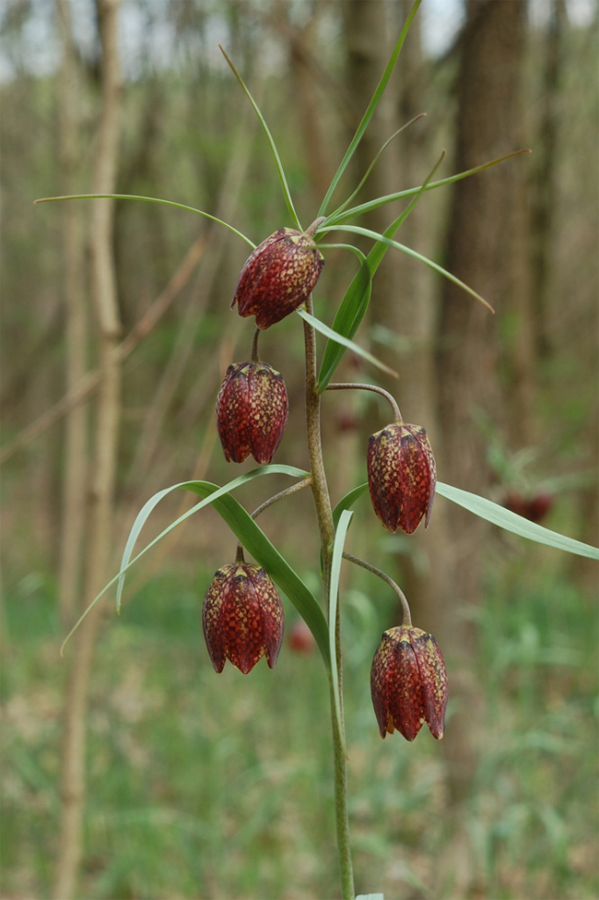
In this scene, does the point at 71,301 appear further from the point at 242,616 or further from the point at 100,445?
the point at 242,616

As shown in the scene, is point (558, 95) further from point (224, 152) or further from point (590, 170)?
point (224, 152)

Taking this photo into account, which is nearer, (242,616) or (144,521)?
(144,521)

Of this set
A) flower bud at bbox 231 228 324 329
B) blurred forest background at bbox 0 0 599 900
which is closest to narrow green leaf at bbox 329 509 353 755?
flower bud at bbox 231 228 324 329

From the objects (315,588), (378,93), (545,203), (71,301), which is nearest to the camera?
(378,93)

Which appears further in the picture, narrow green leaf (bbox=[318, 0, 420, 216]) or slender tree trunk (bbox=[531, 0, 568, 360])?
slender tree trunk (bbox=[531, 0, 568, 360])

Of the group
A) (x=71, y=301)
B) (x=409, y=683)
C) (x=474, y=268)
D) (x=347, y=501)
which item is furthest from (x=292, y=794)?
(x=347, y=501)

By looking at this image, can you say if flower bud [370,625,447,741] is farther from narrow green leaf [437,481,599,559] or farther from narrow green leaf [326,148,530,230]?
narrow green leaf [326,148,530,230]

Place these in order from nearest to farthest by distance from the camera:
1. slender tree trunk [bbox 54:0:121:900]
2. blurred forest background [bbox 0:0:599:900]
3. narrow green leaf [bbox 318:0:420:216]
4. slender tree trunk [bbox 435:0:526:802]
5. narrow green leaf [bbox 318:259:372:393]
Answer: narrow green leaf [bbox 318:0:420:216] → narrow green leaf [bbox 318:259:372:393] → slender tree trunk [bbox 54:0:121:900] → blurred forest background [bbox 0:0:599:900] → slender tree trunk [bbox 435:0:526:802]
